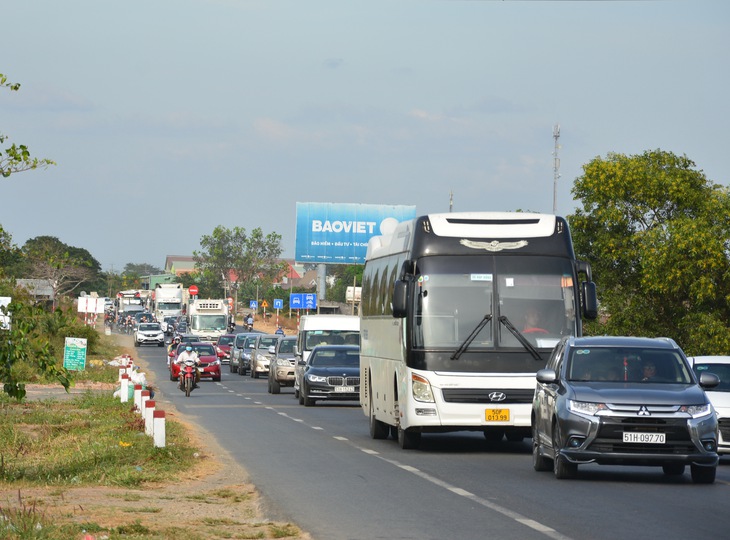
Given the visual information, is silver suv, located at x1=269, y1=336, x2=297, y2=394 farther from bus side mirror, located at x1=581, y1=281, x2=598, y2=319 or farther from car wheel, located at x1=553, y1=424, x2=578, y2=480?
car wheel, located at x1=553, y1=424, x2=578, y2=480

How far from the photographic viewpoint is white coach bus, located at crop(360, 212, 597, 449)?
19.8m

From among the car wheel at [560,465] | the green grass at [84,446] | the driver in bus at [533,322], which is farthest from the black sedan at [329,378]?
the car wheel at [560,465]

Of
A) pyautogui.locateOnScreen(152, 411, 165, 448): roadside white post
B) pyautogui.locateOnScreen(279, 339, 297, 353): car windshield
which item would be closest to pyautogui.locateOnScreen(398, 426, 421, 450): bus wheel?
pyautogui.locateOnScreen(152, 411, 165, 448): roadside white post

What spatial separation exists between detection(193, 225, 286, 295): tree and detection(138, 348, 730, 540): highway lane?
135 m

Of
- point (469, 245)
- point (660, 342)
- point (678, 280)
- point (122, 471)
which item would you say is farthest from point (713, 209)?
point (122, 471)

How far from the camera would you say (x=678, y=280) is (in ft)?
127

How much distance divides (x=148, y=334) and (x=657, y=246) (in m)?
63.1

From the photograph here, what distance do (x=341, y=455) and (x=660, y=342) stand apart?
5.32m

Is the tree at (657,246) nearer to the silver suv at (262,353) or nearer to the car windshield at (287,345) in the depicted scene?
the car windshield at (287,345)

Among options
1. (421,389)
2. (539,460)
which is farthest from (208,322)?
(539,460)

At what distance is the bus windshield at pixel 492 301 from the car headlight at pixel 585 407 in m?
4.13

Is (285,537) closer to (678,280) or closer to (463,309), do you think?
(463,309)

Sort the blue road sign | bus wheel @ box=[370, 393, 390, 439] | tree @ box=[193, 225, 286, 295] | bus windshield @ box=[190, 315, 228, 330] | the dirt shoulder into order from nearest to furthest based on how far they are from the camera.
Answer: the dirt shoulder → bus wheel @ box=[370, 393, 390, 439] → bus windshield @ box=[190, 315, 228, 330] → the blue road sign → tree @ box=[193, 225, 286, 295]

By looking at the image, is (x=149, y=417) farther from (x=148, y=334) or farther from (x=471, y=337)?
(x=148, y=334)
